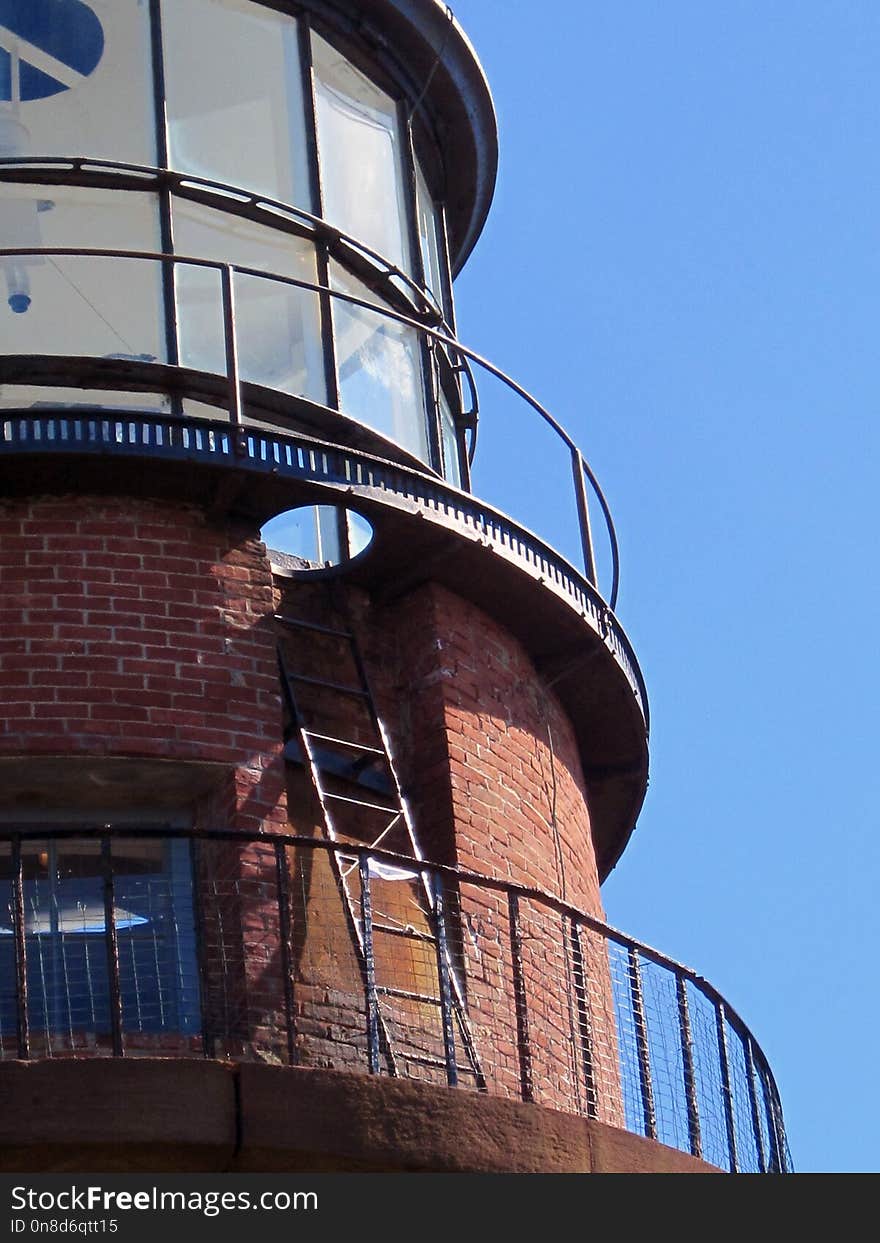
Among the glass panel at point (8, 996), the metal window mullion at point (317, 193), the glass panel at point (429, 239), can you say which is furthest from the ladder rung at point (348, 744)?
the glass panel at point (429, 239)

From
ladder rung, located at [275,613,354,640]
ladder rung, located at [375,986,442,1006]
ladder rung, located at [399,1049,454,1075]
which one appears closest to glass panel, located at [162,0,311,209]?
ladder rung, located at [275,613,354,640]

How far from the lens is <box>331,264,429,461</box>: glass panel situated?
1563cm

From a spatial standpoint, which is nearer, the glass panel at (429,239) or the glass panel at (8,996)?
the glass panel at (8,996)

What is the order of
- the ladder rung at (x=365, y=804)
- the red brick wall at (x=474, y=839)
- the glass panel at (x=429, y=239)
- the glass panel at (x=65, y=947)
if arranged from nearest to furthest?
1. the glass panel at (x=65, y=947)
2. the red brick wall at (x=474, y=839)
3. the ladder rung at (x=365, y=804)
4. the glass panel at (x=429, y=239)

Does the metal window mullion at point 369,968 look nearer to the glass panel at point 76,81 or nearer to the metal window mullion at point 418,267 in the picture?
the metal window mullion at point 418,267

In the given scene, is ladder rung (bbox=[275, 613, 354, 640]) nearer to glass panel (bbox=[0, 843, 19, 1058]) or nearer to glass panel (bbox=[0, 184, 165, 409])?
glass panel (bbox=[0, 184, 165, 409])

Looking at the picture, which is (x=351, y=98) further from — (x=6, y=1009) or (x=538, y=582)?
(x=6, y=1009)

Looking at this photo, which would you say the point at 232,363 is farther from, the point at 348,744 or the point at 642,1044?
the point at 642,1044

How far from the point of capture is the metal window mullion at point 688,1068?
44.1 ft

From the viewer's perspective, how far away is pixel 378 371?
15914 mm

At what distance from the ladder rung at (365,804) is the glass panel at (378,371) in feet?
7.07

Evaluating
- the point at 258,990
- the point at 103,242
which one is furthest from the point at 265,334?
the point at 258,990

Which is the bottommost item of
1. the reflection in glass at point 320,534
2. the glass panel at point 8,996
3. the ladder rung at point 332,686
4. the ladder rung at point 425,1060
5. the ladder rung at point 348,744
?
the ladder rung at point 425,1060

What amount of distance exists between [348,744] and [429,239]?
3.97m
